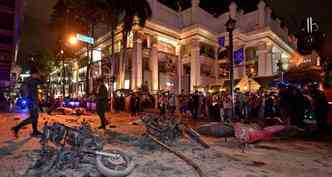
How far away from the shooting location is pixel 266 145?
6324mm

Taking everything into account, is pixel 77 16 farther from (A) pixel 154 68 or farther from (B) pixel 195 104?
(B) pixel 195 104

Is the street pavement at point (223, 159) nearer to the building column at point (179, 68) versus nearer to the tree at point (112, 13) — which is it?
the tree at point (112, 13)

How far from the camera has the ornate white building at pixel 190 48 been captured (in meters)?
28.5

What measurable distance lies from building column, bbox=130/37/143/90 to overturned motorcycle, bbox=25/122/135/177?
22427 mm

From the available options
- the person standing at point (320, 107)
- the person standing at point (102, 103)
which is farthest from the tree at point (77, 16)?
the person standing at point (320, 107)

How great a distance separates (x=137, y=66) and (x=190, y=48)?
894 centimetres

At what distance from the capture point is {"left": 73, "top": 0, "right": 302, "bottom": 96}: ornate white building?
28469 millimetres

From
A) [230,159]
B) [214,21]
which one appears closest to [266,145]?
[230,159]

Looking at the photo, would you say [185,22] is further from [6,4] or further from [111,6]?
[6,4]

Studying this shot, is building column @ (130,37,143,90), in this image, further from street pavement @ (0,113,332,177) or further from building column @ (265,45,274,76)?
street pavement @ (0,113,332,177)

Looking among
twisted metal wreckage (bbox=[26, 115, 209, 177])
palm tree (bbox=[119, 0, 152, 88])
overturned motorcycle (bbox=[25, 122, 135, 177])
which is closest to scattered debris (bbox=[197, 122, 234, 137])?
twisted metal wreckage (bbox=[26, 115, 209, 177])

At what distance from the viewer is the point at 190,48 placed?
31719 mm

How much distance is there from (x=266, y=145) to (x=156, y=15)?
26.1 meters

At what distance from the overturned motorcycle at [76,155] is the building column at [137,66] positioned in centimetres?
2243
